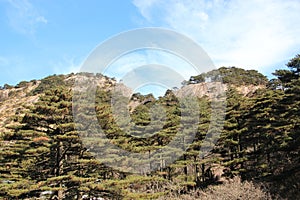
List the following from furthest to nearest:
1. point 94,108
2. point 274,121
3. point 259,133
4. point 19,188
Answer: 1. point 259,133
2. point 274,121
3. point 94,108
4. point 19,188

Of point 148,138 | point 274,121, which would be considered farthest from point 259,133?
point 148,138

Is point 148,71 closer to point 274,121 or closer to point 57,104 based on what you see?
point 57,104

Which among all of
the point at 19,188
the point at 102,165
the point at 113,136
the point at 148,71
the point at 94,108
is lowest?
the point at 19,188

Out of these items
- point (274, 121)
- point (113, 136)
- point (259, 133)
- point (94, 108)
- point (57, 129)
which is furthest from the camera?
point (259, 133)

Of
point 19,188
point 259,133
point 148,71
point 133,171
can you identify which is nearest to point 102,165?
point 133,171

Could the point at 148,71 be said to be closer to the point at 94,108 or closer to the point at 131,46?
the point at 131,46

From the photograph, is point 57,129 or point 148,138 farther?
point 148,138

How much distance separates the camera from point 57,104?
14141 millimetres

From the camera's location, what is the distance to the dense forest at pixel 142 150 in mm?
13523

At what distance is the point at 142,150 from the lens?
18.5 metres

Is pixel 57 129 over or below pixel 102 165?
over

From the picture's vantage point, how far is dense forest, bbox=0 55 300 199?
13.5 metres

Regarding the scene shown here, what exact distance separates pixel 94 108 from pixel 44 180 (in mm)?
4184

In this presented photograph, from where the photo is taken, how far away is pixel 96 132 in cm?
1500
